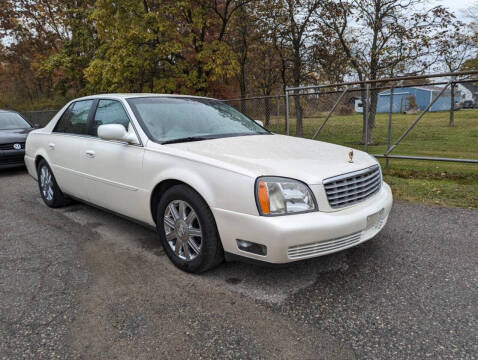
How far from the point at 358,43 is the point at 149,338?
13.1 metres

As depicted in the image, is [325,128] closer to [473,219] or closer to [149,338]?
[473,219]

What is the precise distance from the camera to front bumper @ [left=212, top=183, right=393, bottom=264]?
98.0 inches

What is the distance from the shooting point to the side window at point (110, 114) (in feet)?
12.3

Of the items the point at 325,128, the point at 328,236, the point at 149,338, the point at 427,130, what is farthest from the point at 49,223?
the point at 427,130

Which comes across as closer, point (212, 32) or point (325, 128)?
point (325, 128)

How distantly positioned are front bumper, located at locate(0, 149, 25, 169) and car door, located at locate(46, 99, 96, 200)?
13.4 feet

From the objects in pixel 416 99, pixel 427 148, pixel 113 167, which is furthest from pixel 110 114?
pixel 427 148

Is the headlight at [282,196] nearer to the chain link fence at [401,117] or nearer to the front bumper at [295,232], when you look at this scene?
the front bumper at [295,232]

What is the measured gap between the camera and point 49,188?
510 centimetres

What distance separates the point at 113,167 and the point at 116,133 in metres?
0.46

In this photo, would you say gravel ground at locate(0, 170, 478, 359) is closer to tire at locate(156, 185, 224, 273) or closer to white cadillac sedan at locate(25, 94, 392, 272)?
tire at locate(156, 185, 224, 273)

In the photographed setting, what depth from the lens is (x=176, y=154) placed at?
3.09m

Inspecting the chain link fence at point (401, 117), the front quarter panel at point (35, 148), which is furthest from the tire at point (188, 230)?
the chain link fence at point (401, 117)

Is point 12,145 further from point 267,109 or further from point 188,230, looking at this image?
point 188,230
